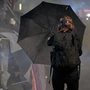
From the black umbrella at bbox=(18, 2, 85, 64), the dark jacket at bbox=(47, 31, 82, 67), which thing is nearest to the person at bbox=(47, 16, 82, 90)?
the dark jacket at bbox=(47, 31, 82, 67)

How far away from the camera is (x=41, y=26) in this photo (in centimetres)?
588

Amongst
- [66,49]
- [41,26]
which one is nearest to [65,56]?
[66,49]

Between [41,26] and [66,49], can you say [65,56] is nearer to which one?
[66,49]

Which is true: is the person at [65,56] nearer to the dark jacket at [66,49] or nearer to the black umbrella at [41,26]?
the dark jacket at [66,49]

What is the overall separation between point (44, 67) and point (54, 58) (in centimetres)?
1015

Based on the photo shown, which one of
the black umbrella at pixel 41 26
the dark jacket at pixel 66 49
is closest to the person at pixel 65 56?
the dark jacket at pixel 66 49

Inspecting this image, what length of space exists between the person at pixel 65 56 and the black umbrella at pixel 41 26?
745 millimetres

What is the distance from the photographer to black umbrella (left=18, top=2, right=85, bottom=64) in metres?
5.70

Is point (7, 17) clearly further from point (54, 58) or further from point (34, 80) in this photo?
point (54, 58)

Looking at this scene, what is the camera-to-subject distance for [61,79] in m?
4.88

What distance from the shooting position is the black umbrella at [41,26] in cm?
570

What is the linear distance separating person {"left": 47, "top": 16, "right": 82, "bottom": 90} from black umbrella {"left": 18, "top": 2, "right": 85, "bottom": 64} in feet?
2.44

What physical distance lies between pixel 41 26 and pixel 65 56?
1.29 meters

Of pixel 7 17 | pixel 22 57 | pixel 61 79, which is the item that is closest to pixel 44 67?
pixel 22 57
